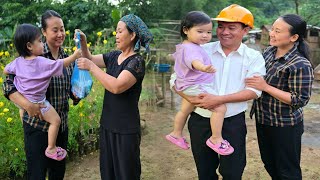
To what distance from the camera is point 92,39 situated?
10289mm

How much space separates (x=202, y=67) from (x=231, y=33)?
0.34 metres

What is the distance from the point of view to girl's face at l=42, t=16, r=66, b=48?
235cm

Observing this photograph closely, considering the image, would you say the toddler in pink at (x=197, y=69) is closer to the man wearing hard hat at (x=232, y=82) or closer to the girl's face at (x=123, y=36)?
the man wearing hard hat at (x=232, y=82)

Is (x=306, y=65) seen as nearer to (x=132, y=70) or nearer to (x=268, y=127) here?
(x=268, y=127)

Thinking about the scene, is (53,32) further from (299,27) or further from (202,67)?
(299,27)

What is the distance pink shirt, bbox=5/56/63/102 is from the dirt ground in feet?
5.34

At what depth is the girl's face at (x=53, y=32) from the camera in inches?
92.6

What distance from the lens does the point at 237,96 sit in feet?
6.86

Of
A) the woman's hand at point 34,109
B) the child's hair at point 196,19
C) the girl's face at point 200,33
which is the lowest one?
the woman's hand at point 34,109

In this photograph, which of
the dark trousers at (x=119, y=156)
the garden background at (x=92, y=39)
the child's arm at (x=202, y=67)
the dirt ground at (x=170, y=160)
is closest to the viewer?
the child's arm at (x=202, y=67)

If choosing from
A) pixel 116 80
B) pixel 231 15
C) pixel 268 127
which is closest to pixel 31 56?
pixel 116 80

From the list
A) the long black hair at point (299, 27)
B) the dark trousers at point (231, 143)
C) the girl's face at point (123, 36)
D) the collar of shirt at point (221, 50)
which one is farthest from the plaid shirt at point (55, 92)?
the long black hair at point (299, 27)

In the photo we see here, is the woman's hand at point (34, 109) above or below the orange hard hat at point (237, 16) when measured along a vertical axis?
below

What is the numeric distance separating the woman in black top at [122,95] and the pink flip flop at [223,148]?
1.78 ft
